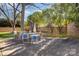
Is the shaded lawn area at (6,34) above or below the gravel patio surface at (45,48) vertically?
above

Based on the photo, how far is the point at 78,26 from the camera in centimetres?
281

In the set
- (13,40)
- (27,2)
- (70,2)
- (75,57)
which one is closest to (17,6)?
(27,2)

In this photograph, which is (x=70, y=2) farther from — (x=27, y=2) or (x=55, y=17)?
(x=27, y=2)

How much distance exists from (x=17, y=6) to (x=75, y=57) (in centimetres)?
72

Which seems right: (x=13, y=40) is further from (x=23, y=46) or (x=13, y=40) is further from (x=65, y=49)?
(x=65, y=49)

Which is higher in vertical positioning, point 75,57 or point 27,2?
point 27,2

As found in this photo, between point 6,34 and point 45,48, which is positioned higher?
point 6,34

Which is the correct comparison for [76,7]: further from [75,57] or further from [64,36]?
[75,57]

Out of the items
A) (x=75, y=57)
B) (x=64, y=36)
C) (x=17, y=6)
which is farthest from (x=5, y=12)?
(x=75, y=57)

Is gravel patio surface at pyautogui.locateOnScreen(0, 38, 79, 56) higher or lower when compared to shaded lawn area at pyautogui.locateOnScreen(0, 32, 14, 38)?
lower

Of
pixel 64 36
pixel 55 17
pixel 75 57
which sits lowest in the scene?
pixel 75 57

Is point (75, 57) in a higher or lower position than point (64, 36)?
lower

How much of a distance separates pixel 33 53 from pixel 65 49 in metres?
0.30

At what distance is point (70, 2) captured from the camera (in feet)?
9.21
